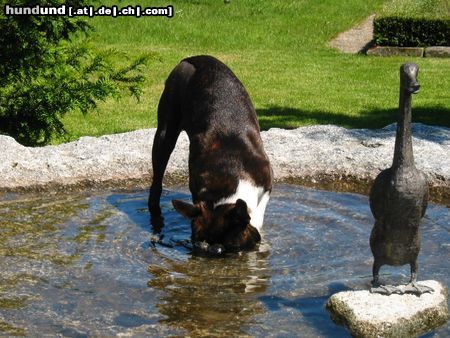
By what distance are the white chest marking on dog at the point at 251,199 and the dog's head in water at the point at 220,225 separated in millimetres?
71

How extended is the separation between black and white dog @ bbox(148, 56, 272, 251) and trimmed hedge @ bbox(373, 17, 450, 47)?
1004 cm

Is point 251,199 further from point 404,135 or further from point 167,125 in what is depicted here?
point 404,135

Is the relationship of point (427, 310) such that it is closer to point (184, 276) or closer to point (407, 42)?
point (184, 276)

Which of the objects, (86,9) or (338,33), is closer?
(86,9)

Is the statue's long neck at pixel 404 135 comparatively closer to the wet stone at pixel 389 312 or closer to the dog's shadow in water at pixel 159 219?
the wet stone at pixel 389 312

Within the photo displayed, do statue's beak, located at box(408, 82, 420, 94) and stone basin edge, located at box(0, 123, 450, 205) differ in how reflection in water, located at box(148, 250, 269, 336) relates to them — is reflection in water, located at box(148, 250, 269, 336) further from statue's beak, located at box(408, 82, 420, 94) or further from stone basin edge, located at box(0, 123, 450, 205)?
stone basin edge, located at box(0, 123, 450, 205)

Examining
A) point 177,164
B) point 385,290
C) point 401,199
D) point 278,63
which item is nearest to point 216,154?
point 177,164

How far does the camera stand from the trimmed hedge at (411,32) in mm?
16766

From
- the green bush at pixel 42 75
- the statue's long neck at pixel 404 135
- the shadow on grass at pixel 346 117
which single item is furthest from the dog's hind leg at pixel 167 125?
the shadow on grass at pixel 346 117

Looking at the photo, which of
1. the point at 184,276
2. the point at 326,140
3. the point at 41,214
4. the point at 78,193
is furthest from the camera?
the point at 326,140

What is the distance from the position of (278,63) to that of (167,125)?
9350mm

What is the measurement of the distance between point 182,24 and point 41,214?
503 inches

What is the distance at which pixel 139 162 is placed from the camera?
845 cm

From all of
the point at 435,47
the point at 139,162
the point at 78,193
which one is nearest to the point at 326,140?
the point at 139,162
